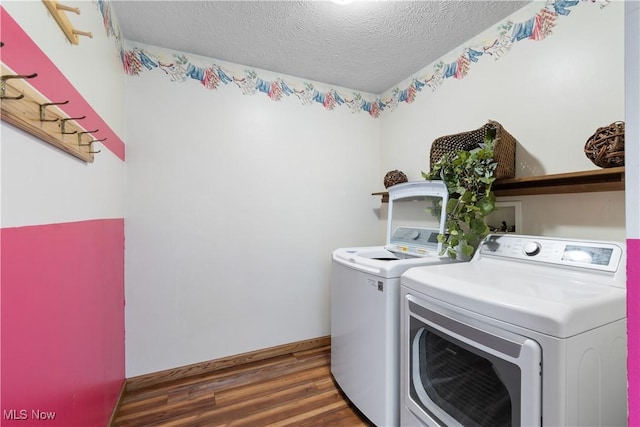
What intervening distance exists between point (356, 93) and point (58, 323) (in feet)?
8.37

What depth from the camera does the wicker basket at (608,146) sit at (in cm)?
105

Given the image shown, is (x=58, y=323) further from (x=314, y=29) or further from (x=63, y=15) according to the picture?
(x=314, y=29)

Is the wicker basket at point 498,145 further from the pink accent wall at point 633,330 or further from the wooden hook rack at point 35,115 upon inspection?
the wooden hook rack at point 35,115

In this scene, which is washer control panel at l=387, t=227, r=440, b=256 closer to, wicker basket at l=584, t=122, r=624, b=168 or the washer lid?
the washer lid

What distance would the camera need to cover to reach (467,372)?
103 cm

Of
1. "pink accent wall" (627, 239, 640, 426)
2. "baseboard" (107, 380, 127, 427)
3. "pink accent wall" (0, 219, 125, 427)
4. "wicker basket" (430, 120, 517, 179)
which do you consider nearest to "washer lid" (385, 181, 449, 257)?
"wicker basket" (430, 120, 517, 179)

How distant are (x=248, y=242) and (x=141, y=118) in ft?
3.65

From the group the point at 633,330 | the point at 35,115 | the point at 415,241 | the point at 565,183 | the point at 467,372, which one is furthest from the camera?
the point at 415,241

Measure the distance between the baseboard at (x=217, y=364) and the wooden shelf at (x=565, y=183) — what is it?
1828mm

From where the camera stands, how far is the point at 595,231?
1.28 meters

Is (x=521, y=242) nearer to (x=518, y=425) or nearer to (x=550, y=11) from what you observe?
(x=518, y=425)

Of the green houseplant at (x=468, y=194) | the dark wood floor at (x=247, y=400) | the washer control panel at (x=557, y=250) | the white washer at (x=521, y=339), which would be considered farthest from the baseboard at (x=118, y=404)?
the washer control panel at (x=557, y=250)

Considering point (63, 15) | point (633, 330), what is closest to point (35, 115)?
point (63, 15)

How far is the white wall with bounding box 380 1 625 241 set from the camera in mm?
1237
